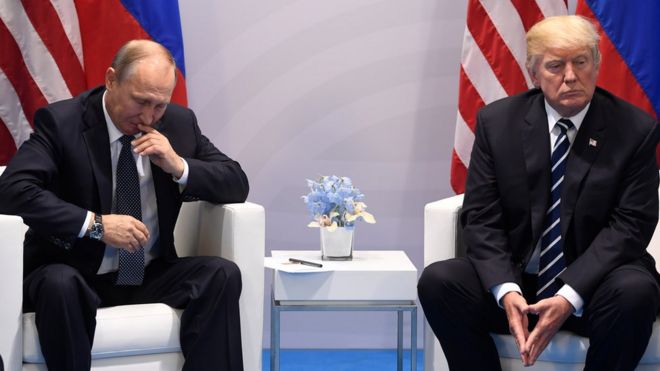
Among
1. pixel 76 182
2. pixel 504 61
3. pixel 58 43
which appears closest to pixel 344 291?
pixel 76 182

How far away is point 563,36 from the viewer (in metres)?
3.23

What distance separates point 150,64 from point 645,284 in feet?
5.30

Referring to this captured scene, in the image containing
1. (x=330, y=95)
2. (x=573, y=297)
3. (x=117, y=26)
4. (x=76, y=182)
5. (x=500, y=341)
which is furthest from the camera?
(x=330, y=95)

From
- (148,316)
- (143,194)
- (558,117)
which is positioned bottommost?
(148,316)

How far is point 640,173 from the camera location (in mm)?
3240

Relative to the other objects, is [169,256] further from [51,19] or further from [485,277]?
[51,19]

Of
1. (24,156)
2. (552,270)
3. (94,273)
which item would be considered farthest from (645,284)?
(24,156)

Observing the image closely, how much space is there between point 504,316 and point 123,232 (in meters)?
1.17

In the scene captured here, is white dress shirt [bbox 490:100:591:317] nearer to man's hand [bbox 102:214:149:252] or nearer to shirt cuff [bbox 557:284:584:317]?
shirt cuff [bbox 557:284:584:317]

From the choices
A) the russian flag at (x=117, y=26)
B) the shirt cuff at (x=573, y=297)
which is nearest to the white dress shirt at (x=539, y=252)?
the shirt cuff at (x=573, y=297)

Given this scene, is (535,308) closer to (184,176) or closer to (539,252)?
(539,252)

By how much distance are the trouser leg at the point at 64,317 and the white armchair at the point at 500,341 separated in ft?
3.49

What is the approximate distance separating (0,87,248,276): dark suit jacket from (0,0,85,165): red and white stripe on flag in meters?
0.93

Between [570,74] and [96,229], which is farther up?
[570,74]
